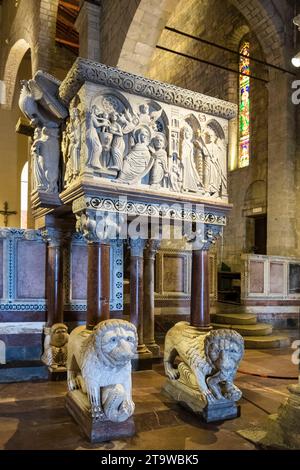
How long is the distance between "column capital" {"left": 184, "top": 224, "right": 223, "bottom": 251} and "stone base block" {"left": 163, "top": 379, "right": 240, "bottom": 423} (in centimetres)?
129

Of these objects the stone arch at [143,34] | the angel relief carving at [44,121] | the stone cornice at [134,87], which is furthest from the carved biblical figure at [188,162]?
the stone arch at [143,34]

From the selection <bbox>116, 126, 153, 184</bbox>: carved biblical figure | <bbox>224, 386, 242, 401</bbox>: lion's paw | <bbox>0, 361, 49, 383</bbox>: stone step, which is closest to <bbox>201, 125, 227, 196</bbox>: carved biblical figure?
<bbox>116, 126, 153, 184</bbox>: carved biblical figure

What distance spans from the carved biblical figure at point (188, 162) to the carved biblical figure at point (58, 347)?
84.5 inches

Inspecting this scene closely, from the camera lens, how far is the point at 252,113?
1145 centimetres

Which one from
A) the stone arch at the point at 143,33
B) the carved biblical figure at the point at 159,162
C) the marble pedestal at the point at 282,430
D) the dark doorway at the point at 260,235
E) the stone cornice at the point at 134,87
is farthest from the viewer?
the dark doorway at the point at 260,235

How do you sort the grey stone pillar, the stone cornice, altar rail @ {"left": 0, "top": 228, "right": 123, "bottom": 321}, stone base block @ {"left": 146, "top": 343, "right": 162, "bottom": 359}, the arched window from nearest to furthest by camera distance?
the stone cornice
altar rail @ {"left": 0, "top": 228, "right": 123, "bottom": 321}
stone base block @ {"left": 146, "top": 343, "right": 162, "bottom": 359}
the grey stone pillar
the arched window

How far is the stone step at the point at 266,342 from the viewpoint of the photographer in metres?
6.06

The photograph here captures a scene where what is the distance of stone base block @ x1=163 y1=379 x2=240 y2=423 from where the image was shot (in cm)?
293

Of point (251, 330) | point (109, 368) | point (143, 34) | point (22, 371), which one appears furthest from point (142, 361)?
point (143, 34)

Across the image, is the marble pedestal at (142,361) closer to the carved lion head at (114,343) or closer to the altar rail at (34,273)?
the altar rail at (34,273)

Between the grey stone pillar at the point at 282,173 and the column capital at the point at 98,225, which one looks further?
the grey stone pillar at the point at 282,173

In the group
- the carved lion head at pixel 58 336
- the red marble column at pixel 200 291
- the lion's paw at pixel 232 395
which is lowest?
the lion's paw at pixel 232 395

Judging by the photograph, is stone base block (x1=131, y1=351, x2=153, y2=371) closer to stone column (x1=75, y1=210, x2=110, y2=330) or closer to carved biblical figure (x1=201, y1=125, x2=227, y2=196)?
stone column (x1=75, y1=210, x2=110, y2=330)
